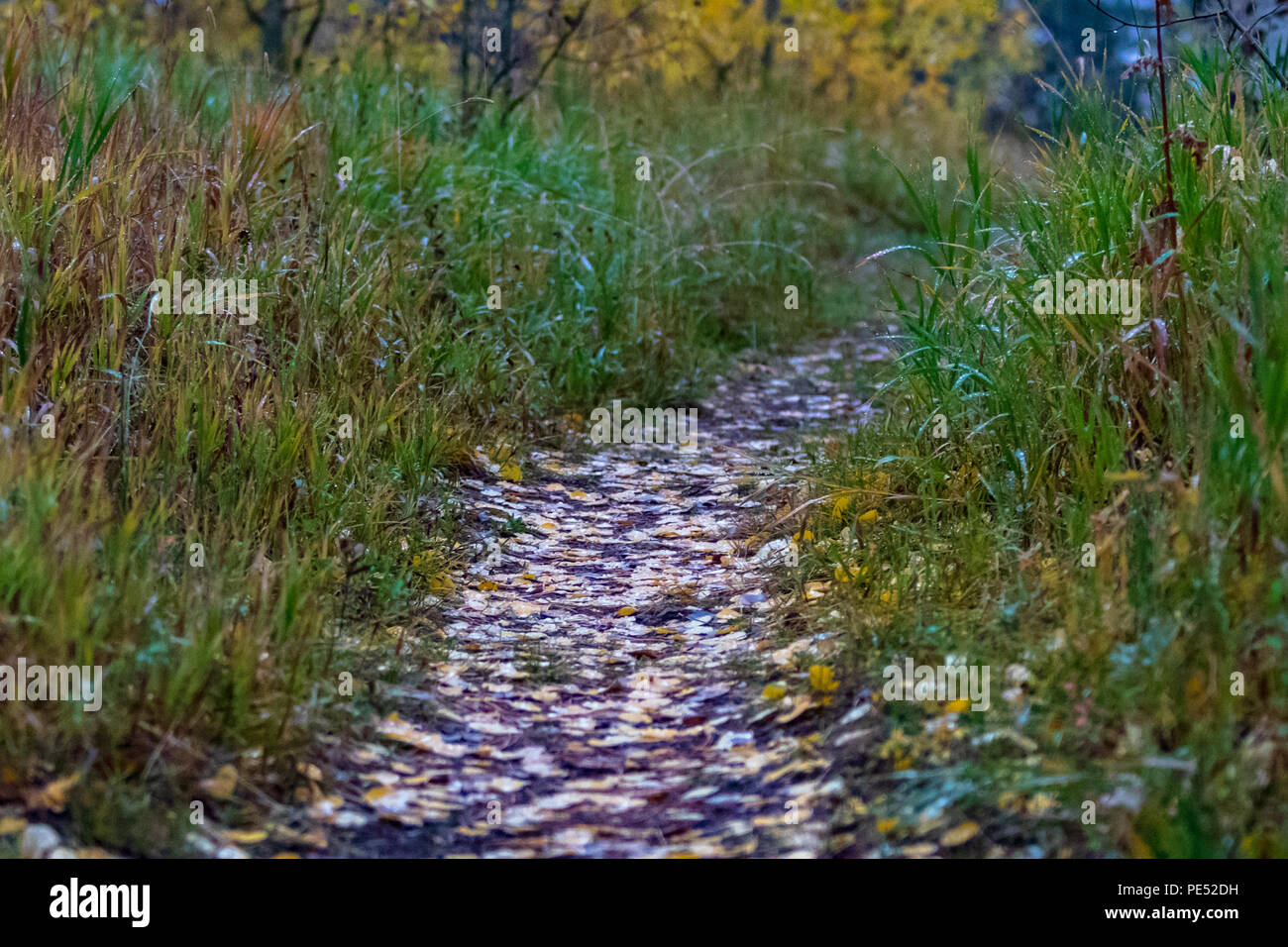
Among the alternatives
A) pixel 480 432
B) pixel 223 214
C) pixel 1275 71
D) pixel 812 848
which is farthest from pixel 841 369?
pixel 812 848

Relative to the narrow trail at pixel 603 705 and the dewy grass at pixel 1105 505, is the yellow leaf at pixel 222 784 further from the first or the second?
the dewy grass at pixel 1105 505

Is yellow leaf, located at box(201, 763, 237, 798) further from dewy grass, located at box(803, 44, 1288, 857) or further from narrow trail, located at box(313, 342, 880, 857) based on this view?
dewy grass, located at box(803, 44, 1288, 857)

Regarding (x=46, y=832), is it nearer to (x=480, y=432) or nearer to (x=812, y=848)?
(x=812, y=848)

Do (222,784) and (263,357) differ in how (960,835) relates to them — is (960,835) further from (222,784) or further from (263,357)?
(263,357)

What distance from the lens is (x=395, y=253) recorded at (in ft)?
18.7

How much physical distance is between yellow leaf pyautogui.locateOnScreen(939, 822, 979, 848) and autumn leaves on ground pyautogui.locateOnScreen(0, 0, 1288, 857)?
0.02 meters

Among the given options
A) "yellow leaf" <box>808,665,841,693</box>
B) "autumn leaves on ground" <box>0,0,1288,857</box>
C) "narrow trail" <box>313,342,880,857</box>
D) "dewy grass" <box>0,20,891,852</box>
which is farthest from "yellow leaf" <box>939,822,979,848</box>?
"dewy grass" <box>0,20,891,852</box>

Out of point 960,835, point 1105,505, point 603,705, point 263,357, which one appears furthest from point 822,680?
point 263,357

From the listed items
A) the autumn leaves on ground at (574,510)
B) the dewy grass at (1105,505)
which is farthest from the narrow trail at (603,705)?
the dewy grass at (1105,505)

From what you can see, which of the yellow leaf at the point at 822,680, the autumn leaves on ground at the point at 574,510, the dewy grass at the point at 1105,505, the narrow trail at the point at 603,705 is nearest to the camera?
the dewy grass at the point at 1105,505

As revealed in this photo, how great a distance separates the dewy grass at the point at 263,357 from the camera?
2.73 metres

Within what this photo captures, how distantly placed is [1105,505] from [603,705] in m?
1.58

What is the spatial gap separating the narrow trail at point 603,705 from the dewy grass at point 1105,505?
0.33 meters

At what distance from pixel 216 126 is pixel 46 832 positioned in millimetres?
3898
